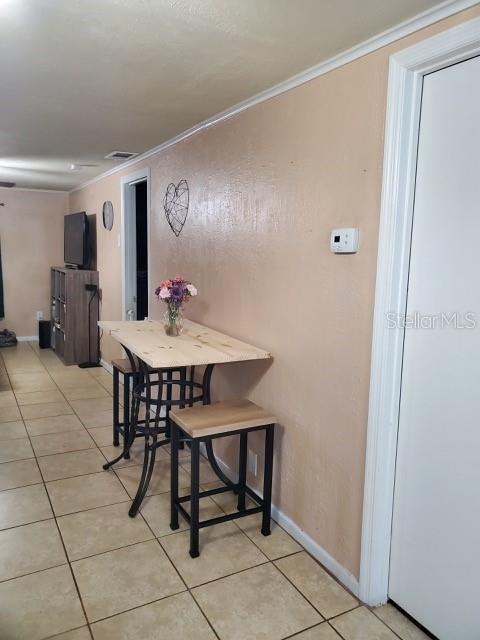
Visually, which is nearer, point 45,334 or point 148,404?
point 148,404

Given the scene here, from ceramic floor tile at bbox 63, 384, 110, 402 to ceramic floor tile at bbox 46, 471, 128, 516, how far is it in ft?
5.20

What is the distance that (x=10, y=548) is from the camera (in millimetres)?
2221

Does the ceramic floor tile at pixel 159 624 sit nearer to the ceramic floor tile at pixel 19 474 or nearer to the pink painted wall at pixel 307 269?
the pink painted wall at pixel 307 269

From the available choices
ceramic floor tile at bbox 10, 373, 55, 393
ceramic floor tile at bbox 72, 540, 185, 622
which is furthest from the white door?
ceramic floor tile at bbox 10, 373, 55, 393

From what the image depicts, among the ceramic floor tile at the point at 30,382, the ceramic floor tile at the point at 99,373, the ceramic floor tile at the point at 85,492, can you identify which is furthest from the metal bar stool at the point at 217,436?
the ceramic floor tile at the point at 99,373

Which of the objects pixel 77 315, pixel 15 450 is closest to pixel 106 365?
pixel 77 315

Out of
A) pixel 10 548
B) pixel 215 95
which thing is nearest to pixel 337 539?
pixel 10 548

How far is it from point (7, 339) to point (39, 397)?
2.53 meters

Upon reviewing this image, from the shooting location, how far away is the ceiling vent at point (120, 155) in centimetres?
392

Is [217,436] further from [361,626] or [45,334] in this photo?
[45,334]

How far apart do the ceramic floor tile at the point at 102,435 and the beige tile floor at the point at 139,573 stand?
0.26m

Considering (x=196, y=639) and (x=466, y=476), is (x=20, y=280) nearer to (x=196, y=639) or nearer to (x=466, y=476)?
(x=196, y=639)

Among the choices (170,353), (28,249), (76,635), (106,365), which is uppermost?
(28,249)

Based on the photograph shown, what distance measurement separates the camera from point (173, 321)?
9.14 feet
